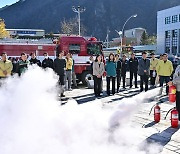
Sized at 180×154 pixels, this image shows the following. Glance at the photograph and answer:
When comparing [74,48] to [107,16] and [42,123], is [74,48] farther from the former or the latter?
[107,16]

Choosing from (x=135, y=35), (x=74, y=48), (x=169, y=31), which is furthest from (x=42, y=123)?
(x=135, y=35)

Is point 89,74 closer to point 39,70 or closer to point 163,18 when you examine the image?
point 39,70

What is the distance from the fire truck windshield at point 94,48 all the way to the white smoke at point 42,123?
36.9 feet

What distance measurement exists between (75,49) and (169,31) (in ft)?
247

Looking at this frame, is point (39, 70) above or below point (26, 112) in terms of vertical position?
above

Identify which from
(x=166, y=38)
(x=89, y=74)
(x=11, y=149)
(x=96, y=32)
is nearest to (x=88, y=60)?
(x=89, y=74)

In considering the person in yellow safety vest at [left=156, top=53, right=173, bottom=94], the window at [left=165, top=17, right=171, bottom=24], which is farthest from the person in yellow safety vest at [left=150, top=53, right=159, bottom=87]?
the window at [left=165, top=17, right=171, bottom=24]

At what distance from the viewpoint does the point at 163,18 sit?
9038 cm

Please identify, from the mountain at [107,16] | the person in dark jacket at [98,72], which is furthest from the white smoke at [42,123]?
the mountain at [107,16]

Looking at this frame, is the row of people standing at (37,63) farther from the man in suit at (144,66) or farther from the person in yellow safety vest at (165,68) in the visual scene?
the person in yellow safety vest at (165,68)

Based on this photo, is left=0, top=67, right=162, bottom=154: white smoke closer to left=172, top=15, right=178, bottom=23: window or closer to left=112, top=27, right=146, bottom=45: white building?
left=172, top=15, right=178, bottom=23: window

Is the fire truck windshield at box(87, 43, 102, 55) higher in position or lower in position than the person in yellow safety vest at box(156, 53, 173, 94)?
higher

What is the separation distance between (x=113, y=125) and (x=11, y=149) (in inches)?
126

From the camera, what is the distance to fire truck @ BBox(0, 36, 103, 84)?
16.8m
